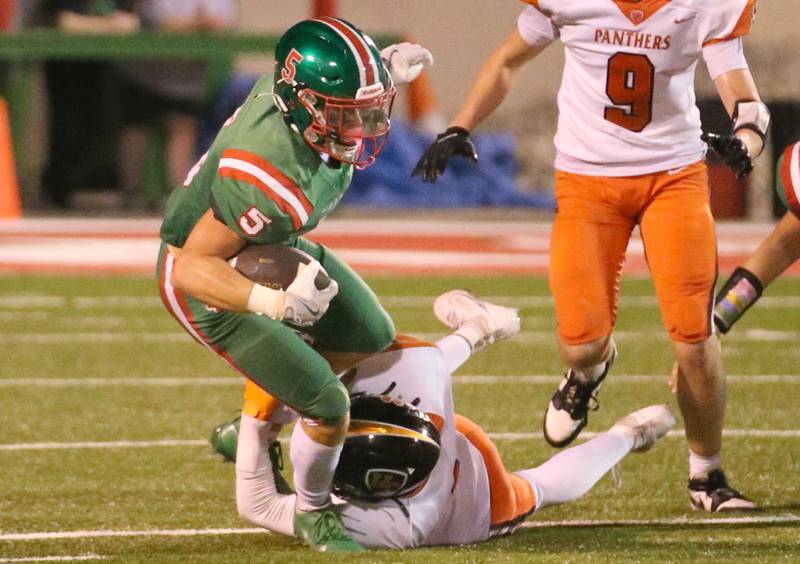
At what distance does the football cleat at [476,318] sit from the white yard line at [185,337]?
2.30 metres

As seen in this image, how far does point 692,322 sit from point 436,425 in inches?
29.1

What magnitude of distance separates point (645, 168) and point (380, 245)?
20.4 feet

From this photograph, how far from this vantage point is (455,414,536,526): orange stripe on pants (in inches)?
150

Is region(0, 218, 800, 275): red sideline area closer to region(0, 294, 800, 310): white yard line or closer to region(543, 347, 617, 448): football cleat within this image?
region(0, 294, 800, 310): white yard line

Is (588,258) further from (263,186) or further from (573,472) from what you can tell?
(263,186)

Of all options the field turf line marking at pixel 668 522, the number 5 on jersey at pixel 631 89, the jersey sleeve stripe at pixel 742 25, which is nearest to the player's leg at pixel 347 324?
the field turf line marking at pixel 668 522

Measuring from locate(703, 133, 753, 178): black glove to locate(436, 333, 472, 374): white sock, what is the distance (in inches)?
34.2

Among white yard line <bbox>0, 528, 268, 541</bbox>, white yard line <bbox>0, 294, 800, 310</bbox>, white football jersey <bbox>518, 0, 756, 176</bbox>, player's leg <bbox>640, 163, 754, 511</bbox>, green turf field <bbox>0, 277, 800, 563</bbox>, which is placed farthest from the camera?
white yard line <bbox>0, 294, 800, 310</bbox>

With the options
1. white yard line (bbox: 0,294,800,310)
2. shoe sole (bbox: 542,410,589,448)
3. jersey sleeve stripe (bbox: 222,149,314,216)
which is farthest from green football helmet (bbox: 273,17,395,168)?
white yard line (bbox: 0,294,800,310)

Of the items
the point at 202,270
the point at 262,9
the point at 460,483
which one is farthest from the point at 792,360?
the point at 262,9

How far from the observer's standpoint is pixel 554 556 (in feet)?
11.6

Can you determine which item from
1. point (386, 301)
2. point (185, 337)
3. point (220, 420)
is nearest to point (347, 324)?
point (220, 420)

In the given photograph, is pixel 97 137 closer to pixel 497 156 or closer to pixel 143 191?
pixel 143 191

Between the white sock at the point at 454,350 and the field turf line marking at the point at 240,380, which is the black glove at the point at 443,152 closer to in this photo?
the white sock at the point at 454,350
